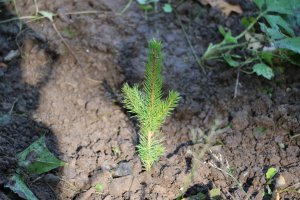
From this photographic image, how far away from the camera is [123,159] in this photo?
241 centimetres

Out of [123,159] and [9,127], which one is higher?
[9,127]

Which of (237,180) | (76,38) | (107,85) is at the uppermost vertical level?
(76,38)

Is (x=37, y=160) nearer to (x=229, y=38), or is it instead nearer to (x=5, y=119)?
(x=5, y=119)

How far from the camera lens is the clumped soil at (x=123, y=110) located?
7.51ft

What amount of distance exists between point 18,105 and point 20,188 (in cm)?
74

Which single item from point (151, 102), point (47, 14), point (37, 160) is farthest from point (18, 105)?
point (151, 102)

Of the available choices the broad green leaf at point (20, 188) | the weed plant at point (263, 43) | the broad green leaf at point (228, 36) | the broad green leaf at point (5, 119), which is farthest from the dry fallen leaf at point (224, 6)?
the broad green leaf at point (20, 188)

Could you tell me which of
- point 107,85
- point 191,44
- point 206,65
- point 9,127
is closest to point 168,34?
point 191,44

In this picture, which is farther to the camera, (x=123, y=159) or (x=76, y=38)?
(x=76, y=38)

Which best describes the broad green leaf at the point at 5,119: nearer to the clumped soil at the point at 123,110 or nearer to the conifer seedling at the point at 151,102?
the clumped soil at the point at 123,110

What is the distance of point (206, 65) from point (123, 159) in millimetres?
1117

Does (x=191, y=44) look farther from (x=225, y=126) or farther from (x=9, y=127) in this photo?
(x=9, y=127)

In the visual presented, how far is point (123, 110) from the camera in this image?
2721mm

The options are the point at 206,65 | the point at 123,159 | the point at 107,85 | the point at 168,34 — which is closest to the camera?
the point at 123,159
